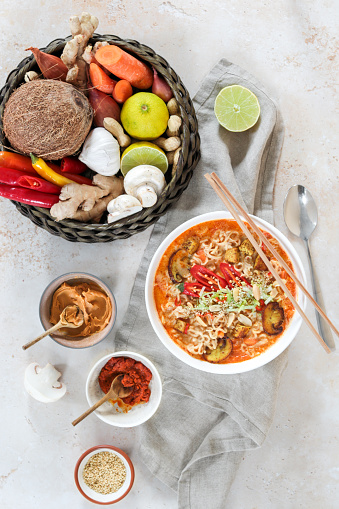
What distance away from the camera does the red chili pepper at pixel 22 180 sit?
79.8 inches

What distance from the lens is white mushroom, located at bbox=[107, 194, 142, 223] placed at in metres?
2.06

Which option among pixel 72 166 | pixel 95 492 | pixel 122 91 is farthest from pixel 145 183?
pixel 95 492

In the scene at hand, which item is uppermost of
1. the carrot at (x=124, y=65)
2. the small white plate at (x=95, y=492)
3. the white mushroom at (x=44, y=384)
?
the carrot at (x=124, y=65)

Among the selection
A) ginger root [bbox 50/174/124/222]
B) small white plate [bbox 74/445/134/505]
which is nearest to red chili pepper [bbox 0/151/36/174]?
ginger root [bbox 50/174/124/222]

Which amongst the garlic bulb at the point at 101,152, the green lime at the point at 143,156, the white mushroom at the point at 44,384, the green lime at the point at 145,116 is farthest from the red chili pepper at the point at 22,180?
the white mushroom at the point at 44,384

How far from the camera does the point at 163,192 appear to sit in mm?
2086

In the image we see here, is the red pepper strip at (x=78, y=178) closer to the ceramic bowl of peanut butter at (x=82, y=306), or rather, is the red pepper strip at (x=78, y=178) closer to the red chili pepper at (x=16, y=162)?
the red chili pepper at (x=16, y=162)

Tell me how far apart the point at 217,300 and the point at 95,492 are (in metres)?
1.32

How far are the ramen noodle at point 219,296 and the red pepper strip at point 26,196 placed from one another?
638 millimetres

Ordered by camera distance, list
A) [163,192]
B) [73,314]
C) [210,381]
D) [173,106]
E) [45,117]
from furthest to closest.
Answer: [210,381] < [73,314] < [173,106] < [163,192] < [45,117]

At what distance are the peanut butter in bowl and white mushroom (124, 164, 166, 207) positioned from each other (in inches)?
23.7

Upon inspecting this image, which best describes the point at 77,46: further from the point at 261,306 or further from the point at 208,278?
the point at 261,306

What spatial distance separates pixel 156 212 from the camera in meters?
2.13

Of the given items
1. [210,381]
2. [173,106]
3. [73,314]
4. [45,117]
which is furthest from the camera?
[210,381]
